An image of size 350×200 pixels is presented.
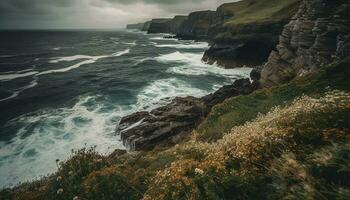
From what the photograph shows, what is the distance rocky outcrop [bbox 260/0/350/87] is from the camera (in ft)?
85.3

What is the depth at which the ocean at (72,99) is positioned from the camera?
24125 mm

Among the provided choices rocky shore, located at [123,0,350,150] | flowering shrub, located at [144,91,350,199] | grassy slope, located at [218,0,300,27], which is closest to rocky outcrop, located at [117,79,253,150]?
rocky shore, located at [123,0,350,150]

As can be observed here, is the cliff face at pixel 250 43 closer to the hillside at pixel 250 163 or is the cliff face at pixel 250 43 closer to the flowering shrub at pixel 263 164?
the hillside at pixel 250 163

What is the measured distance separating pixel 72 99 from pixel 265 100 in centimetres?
2975

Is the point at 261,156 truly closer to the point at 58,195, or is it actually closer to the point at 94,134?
the point at 58,195

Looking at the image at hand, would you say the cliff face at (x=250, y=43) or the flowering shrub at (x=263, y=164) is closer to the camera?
the flowering shrub at (x=263, y=164)

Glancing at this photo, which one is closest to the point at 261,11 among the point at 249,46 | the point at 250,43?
the point at 250,43

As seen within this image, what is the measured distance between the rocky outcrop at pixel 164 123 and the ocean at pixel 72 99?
1.69 m

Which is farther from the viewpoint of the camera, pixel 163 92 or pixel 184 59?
pixel 184 59

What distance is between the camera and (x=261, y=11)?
90562 mm

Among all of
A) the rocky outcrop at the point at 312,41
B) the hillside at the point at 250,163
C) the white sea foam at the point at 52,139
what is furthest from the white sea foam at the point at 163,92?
the hillside at the point at 250,163

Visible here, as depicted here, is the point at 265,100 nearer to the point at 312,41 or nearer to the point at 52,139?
the point at 312,41

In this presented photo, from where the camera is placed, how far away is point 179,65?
69.7m

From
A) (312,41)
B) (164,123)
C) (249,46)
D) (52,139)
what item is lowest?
(52,139)
